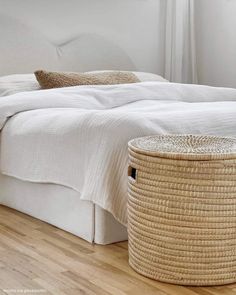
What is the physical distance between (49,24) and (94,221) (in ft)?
6.62

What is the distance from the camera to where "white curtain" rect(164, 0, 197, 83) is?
4.45 meters

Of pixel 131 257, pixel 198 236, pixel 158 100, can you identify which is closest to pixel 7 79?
pixel 158 100

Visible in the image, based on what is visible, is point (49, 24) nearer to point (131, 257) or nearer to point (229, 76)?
point (229, 76)

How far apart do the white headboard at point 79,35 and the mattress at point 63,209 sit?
119 centimetres

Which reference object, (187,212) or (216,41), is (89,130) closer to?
(187,212)

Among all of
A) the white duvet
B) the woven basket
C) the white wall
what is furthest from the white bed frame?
the woven basket

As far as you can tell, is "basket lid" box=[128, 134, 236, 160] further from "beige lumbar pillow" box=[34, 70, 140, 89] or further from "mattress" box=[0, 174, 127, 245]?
"beige lumbar pillow" box=[34, 70, 140, 89]

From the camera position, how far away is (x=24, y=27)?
3664mm

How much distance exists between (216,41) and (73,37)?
45.3 inches

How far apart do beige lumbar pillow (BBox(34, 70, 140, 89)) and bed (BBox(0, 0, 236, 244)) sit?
165mm

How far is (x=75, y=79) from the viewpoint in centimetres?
321

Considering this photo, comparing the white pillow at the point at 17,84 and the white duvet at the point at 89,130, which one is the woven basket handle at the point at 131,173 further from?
the white pillow at the point at 17,84

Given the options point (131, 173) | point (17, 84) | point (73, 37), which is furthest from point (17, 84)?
point (131, 173)

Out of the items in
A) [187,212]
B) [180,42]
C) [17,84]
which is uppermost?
[180,42]
